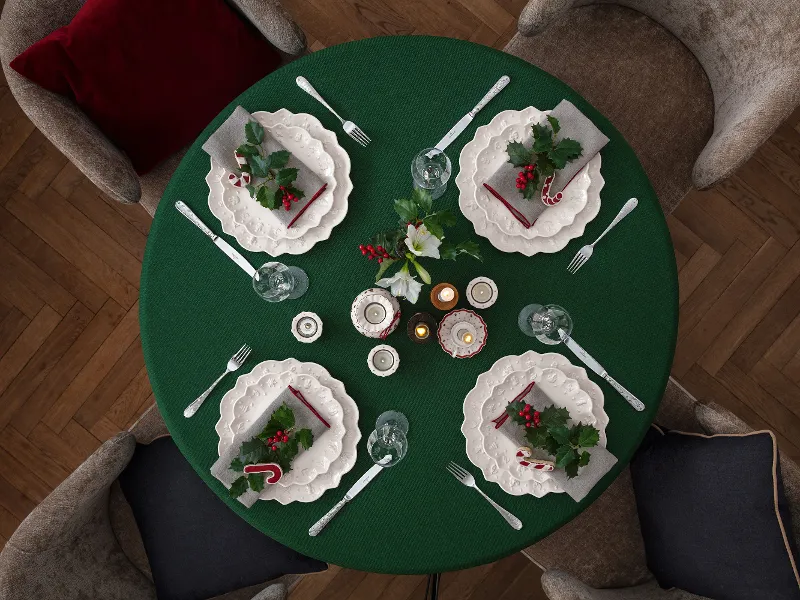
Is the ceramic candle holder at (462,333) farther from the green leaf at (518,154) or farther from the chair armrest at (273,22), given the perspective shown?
the chair armrest at (273,22)

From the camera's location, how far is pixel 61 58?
1616mm

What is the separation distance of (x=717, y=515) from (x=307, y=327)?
1.14 metres

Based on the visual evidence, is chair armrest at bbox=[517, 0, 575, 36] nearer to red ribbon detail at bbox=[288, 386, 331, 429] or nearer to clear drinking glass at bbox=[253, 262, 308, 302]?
clear drinking glass at bbox=[253, 262, 308, 302]

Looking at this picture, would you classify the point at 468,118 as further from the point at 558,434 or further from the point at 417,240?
the point at 558,434

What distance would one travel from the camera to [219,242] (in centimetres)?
153

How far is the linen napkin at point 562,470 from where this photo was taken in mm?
1473

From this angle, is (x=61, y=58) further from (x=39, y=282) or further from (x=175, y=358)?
(x=39, y=282)

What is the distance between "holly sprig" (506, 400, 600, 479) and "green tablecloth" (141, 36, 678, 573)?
0.41 feet

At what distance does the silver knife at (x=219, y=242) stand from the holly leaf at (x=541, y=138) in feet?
2.37

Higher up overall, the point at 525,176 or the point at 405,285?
the point at 525,176

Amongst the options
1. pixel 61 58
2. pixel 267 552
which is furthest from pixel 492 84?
pixel 267 552

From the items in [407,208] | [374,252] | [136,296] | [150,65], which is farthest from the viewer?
[136,296]

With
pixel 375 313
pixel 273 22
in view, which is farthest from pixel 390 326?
pixel 273 22

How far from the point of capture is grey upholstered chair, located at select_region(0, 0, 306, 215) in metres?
1.63
